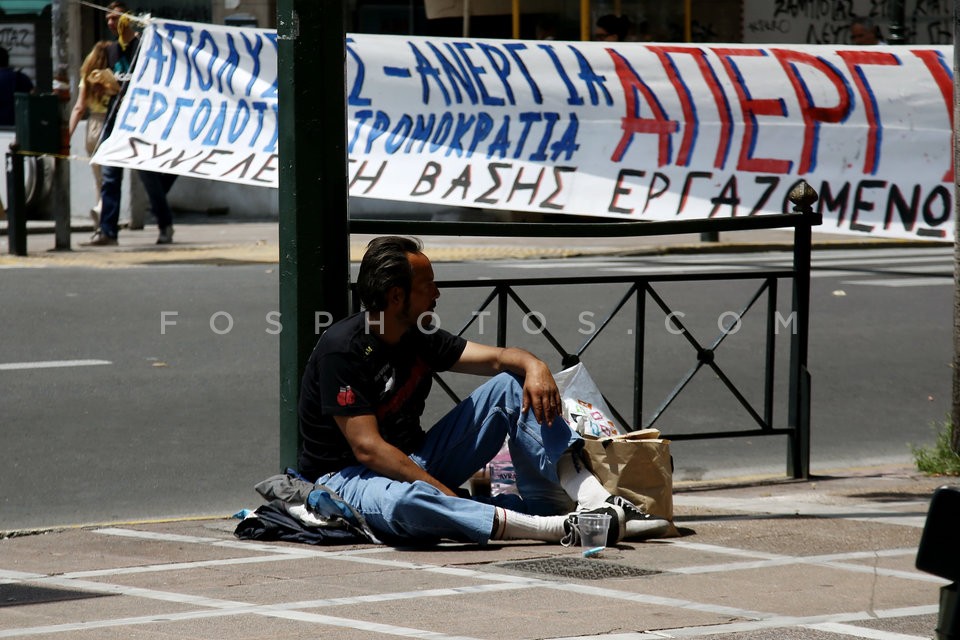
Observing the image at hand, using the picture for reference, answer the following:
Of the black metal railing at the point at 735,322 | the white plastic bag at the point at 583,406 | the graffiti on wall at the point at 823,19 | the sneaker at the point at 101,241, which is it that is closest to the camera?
the white plastic bag at the point at 583,406

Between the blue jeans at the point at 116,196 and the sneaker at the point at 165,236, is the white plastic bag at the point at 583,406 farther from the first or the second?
the sneaker at the point at 165,236

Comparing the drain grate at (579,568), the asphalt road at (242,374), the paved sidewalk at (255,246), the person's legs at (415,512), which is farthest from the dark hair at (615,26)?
the drain grate at (579,568)

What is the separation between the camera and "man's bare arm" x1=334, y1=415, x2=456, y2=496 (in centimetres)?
585

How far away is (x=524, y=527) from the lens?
19.5 feet

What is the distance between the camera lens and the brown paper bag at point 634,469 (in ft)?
20.0

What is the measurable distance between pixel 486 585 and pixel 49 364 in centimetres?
538

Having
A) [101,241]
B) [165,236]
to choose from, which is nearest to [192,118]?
[101,241]

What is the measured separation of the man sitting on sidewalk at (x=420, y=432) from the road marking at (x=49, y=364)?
4066mm

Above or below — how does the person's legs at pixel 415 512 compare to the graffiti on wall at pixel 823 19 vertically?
below

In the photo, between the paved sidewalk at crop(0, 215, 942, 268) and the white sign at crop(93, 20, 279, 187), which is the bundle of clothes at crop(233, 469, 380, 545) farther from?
the paved sidewalk at crop(0, 215, 942, 268)

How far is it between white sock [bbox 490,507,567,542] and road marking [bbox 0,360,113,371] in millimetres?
4680

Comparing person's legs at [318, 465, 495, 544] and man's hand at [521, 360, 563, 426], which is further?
man's hand at [521, 360, 563, 426]

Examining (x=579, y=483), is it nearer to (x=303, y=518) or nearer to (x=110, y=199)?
(x=303, y=518)

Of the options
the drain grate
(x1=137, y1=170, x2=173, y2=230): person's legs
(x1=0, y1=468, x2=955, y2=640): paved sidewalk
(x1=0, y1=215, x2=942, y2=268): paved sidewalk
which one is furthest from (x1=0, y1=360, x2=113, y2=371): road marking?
(x1=137, y1=170, x2=173, y2=230): person's legs
